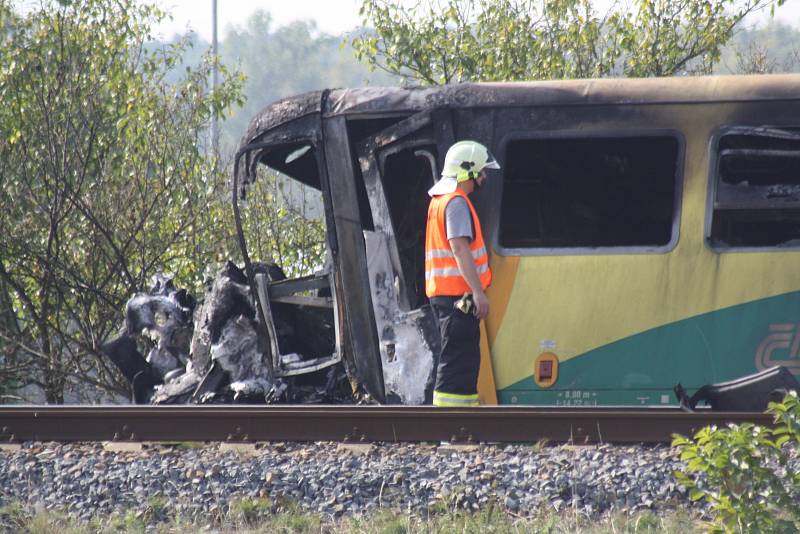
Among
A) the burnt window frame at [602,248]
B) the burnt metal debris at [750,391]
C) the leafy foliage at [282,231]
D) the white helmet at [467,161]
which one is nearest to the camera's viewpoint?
the burnt metal debris at [750,391]

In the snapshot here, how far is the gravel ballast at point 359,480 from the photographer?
5.31m

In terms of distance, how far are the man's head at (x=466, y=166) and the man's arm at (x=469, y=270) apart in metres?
0.39

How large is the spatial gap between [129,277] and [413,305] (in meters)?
5.25

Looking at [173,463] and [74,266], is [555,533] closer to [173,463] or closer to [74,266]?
[173,463]

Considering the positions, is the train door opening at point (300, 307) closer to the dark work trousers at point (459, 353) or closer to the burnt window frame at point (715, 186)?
the dark work trousers at point (459, 353)

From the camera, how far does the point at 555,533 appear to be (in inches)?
188

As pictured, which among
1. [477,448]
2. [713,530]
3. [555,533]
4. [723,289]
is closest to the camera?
[713,530]

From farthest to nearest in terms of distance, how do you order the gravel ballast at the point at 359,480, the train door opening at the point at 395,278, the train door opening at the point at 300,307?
1. the train door opening at the point at 300,307
2. the train door opening at the point at 395,278
3. the gravel ballast at the point at 359,480

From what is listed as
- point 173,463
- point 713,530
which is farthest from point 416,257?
point 713,530

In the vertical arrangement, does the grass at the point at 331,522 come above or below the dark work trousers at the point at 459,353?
below

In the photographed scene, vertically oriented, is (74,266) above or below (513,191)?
below

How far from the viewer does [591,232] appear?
25.8 ft

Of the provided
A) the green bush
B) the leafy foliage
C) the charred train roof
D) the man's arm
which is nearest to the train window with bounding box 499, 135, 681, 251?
the charred train roof

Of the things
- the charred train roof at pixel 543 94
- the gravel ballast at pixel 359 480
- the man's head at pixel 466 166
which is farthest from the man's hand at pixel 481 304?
the charred train roof at pixel 543 94
